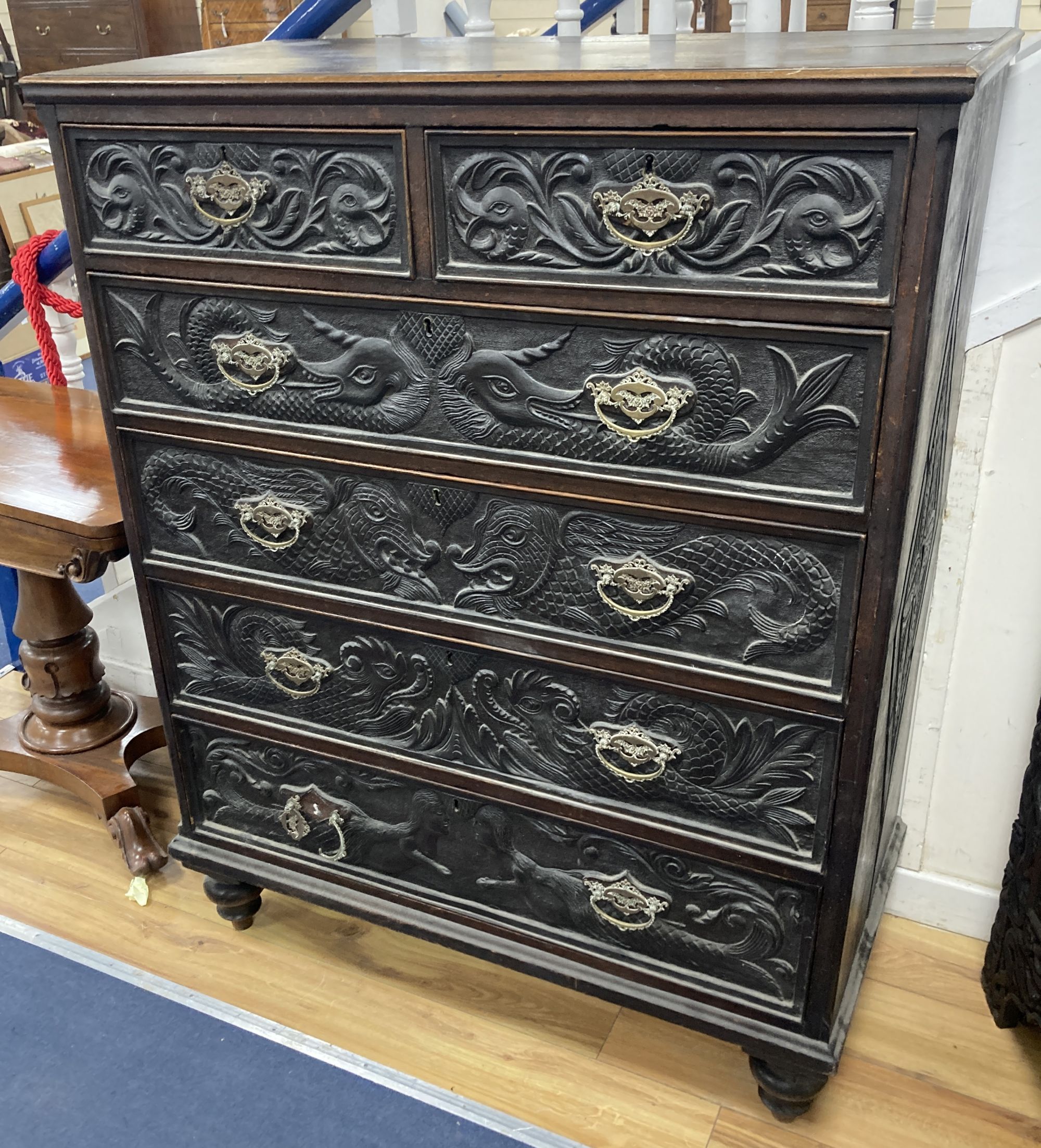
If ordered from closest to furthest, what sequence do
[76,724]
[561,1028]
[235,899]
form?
[561,1028] < [235,899] < [76,724]

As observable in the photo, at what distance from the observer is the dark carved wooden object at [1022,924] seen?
4.66ft

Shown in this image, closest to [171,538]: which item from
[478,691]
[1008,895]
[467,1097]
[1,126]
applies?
[478,691]

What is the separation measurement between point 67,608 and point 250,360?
84 cm

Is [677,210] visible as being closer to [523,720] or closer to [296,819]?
[523,720]

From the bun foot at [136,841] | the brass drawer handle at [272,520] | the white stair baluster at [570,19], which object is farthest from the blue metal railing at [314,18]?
the bun foot at [136,841]

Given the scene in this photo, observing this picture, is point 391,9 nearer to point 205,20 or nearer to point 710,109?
point 710,109

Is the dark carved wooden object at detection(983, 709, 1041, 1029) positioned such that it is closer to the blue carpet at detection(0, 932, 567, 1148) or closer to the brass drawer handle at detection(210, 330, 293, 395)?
the blue carpet at detection(0, 932, 567, 1148)

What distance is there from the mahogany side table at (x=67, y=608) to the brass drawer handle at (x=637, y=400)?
823 mm

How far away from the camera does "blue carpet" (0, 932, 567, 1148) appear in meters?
1.45

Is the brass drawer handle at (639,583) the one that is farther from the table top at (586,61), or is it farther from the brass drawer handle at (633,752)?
the table top at (586,61)

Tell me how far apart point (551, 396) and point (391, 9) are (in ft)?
2.92

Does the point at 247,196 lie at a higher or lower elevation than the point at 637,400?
higher

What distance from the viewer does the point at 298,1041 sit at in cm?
159

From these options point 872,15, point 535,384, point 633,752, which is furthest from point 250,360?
point 872,15
